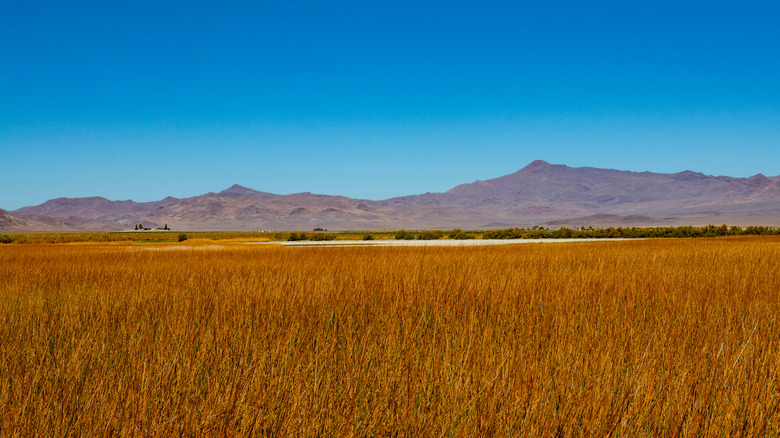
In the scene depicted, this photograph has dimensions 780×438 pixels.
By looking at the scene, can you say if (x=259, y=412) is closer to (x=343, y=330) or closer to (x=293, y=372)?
(x=293, y=372)

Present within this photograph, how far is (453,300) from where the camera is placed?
573 cm

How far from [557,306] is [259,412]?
3.67 m

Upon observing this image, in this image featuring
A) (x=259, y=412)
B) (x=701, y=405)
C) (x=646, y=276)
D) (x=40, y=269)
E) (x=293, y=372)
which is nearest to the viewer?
(x=259, y=412)

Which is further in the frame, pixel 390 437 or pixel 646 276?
pixel 646 276

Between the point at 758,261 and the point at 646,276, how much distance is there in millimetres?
4075

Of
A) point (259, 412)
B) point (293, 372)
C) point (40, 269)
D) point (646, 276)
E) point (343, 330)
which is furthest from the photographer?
point (40, 269)

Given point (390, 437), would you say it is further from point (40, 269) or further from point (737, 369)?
point (40, 269)

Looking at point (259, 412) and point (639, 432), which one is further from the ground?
point (259, 412)

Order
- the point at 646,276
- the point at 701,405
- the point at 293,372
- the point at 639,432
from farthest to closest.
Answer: the point at 646,276 → the point at 293,372 → the point at 701,405 → the point at 639,432

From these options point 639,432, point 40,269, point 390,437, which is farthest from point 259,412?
point 40,269

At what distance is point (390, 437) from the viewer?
7.68ft

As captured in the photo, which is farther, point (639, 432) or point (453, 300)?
point (453, 300)

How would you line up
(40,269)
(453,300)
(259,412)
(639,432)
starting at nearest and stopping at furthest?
(259,412) < (639,432) < (453,300) < (40,269)

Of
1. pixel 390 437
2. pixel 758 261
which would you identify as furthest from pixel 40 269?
pixel 758 261
